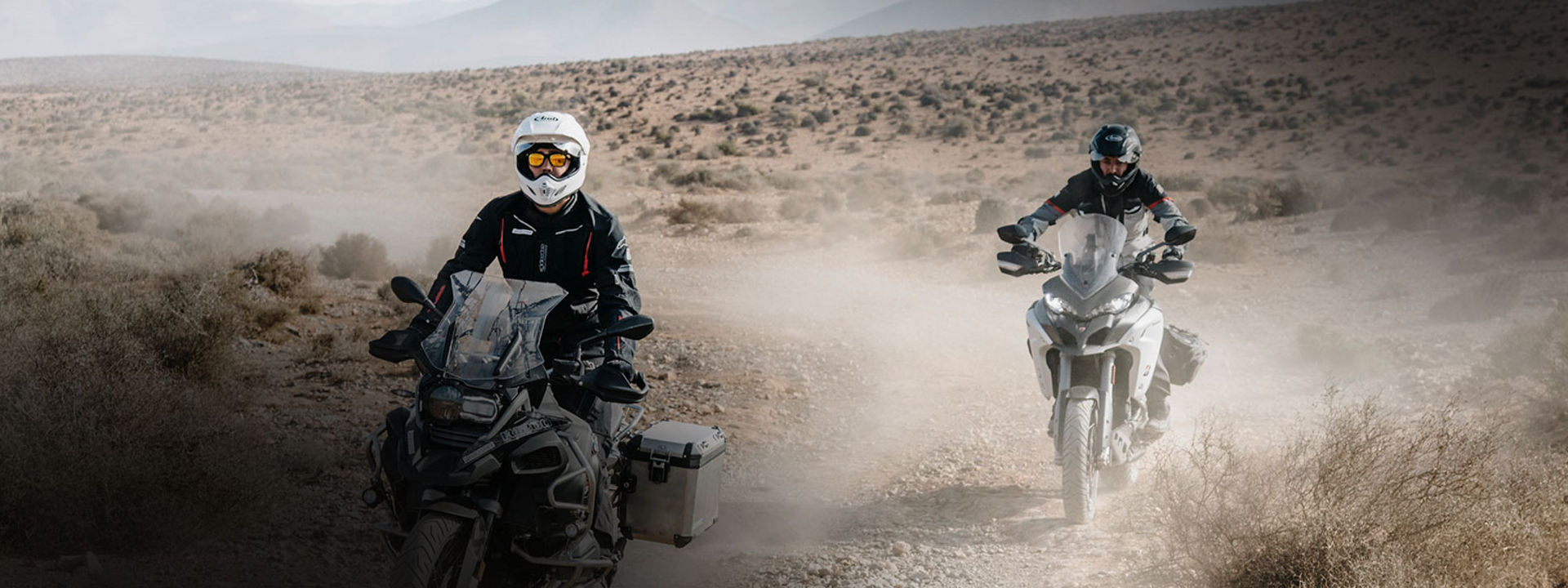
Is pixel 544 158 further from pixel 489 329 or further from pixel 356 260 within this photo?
pixel 356 260

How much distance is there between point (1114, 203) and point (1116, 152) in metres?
0.34

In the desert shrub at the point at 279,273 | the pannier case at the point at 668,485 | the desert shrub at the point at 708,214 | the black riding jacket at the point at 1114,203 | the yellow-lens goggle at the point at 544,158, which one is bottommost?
the desert shrub at the point at 708,214

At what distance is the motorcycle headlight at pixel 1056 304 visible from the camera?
564 centimetres

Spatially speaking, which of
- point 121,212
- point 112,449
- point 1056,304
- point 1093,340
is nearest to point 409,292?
point 112,449

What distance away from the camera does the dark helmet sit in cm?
604

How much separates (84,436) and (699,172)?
22.4 meters

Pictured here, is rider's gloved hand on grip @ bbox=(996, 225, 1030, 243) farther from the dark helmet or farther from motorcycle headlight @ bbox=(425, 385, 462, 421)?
motorcycle headlight @ bbox=(425, 385, 462, 421)

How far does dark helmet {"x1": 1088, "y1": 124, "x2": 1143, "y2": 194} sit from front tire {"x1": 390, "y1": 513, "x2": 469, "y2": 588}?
3.92 metres

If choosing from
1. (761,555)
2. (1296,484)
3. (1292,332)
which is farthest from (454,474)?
(1292,332)

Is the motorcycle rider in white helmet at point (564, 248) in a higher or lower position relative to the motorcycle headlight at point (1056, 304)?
higher

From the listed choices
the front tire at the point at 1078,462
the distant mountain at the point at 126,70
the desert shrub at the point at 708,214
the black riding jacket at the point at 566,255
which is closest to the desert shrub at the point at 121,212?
the desert shrub at the point at 708,214

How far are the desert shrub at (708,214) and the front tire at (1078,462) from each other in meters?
15.0

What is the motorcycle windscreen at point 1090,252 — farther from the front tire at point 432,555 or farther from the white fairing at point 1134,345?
the front tire at point 432,555

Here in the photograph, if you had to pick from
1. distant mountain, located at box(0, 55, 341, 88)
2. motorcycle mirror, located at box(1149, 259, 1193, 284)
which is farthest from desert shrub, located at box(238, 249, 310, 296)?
distant mountain, located at box(0, 55, 341, 88)
